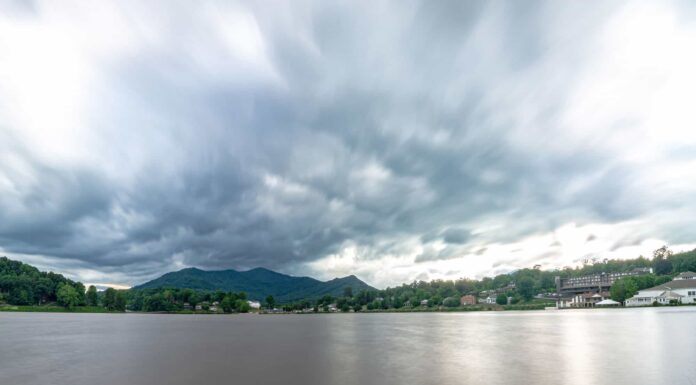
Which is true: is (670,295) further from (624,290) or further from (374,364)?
(374,364)

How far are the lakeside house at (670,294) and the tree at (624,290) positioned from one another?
12.3 feet

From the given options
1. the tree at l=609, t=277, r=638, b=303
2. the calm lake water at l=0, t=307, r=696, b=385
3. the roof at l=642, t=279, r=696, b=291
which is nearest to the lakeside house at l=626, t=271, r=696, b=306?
the roof at l=642, t=279, r=696, b=291

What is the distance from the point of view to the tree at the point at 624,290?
6255 inches

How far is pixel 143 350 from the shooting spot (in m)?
42.0

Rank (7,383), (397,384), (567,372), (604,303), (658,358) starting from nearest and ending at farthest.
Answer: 1. (397,384)
2. (7,383)
3. (567,372)
4. (658,358)
5. (604,303)

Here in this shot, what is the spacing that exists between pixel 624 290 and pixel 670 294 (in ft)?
59.7

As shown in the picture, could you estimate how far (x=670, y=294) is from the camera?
144 m

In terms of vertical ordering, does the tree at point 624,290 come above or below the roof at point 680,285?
below

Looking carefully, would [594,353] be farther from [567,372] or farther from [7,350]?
[7,350]

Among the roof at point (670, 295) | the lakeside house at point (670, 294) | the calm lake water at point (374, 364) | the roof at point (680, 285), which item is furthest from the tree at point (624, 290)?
the calm lake water at point (374, 364)

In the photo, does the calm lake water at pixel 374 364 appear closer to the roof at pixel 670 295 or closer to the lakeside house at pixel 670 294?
the lakeside house at pixel 670 294

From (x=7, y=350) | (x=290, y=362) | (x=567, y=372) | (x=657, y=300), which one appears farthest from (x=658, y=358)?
(x=657, y=300)

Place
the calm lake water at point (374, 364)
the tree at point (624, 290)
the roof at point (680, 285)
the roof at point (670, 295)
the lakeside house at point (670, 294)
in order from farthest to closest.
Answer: the tree at point (624, 290), the roof at point (680, 285), the roof at point (670, 295), the lakeside house at point (670, 294), the calm lake water at point (374, 364)

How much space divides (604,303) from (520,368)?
172965mm
